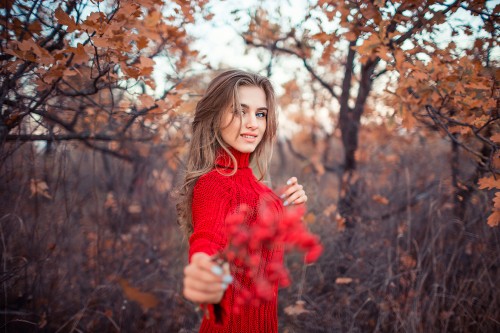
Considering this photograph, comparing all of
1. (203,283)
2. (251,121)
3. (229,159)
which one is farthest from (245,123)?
(203,283)

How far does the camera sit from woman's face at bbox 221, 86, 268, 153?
61.6 inches

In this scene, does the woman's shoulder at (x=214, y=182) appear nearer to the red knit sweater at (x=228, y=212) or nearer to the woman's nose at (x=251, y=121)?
the red knit sweater at (x=228, y=212)

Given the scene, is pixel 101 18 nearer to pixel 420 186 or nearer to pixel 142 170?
pixel 142 170

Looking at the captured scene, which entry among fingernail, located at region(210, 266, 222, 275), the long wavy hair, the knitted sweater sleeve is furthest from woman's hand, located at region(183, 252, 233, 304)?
the long wavy hair

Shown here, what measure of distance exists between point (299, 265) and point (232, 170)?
2200 millimetres

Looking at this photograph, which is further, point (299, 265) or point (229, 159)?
point (299, 265)

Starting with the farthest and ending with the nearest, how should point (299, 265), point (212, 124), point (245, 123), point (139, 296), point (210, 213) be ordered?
1. point (299, 265)
2. point (139, 296)
3. point (212, 124)
4. point (245, 123)
5. point (210, 213)

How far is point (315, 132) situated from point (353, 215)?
15.5 ft

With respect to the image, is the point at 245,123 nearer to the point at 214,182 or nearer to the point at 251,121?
the point at 251,121

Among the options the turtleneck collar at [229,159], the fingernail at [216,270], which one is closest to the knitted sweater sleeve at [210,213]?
the turtleneck collar at [229,159]

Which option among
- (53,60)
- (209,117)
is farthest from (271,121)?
(53,60)

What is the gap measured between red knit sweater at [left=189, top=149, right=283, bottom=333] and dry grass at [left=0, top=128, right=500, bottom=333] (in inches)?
54.9

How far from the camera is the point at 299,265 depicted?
137 inches

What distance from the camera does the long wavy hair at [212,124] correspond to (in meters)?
1.58
